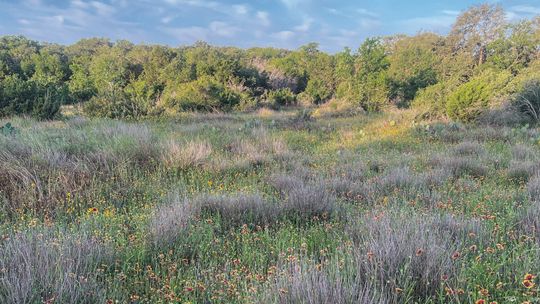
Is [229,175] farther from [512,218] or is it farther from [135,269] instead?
[512,218]

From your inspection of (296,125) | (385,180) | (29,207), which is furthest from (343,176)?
(296,125)

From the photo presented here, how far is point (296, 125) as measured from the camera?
1353 cm

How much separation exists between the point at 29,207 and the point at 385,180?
4.41 m

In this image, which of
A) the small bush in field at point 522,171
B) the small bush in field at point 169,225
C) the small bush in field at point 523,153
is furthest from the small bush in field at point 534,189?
the small bush in field at point 169,225

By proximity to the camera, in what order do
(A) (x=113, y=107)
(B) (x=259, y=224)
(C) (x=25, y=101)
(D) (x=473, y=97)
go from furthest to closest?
(A) (x=113, y=107) → (C) (x=25, y=101) → (D) (x=473, y=97) → (B) (x=259, y=224)

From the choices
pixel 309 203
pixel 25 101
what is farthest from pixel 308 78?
pixel 309 203

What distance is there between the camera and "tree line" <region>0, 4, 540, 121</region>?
14.4 metres

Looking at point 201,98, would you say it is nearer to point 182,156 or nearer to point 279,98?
point 279,98

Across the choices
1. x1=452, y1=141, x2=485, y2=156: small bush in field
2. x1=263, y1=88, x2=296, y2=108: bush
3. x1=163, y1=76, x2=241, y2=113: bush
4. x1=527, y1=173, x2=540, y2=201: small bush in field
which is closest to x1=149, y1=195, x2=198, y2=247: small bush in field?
x1=527, y1=173, x2=540, y2=201: small bush in field

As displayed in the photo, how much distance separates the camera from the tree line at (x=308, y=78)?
14.4 m

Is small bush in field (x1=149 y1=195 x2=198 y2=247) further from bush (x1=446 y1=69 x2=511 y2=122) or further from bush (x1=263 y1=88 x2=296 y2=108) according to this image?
bush (x1=263 y1=88 x2=296 y2=108)

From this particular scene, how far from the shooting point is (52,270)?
2.19m

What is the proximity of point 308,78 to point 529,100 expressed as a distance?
2386 cm

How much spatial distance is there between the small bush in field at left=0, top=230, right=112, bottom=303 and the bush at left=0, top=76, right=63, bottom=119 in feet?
43.4
